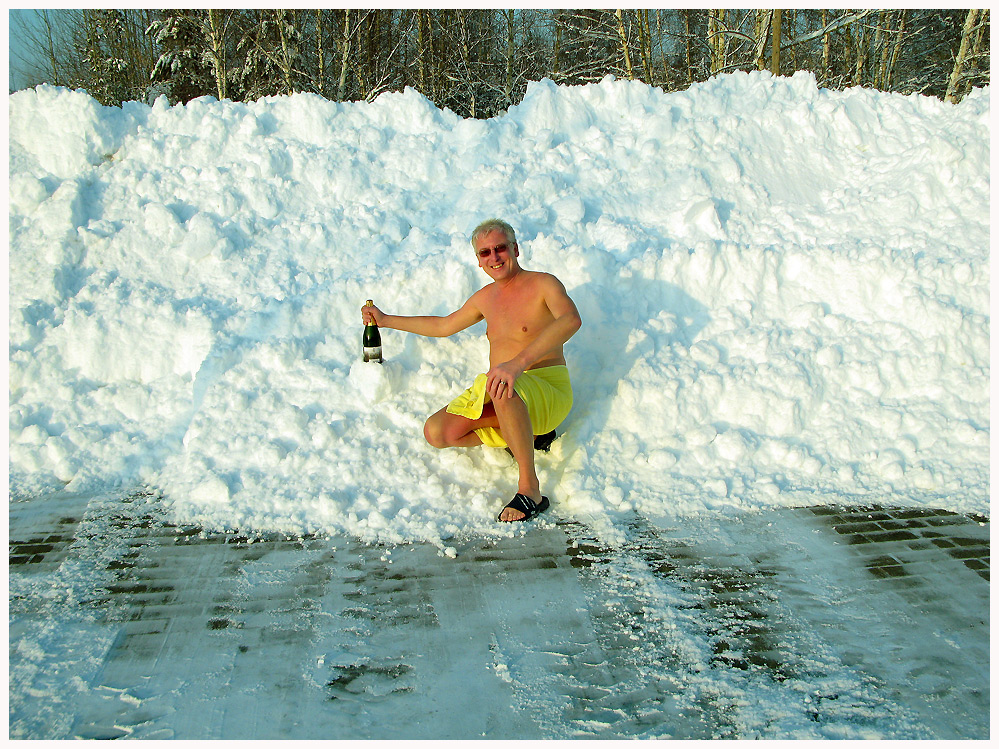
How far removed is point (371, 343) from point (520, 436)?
131 centimetres

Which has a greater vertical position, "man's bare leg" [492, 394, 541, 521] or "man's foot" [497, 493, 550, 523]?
"man's bare leg" [492, 394, 541, 521]

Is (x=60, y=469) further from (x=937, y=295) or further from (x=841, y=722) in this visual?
(x=937, y=295)

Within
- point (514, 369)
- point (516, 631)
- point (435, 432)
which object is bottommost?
point (516, 631)

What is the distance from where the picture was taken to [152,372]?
4.35 meters

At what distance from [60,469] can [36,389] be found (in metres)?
0.84

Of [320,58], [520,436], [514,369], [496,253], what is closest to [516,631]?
[520,436]

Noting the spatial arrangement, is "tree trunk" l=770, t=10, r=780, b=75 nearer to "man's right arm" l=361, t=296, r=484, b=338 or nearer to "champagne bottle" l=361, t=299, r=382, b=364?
"man's right arm" l=361, t=296, r=484, b=338

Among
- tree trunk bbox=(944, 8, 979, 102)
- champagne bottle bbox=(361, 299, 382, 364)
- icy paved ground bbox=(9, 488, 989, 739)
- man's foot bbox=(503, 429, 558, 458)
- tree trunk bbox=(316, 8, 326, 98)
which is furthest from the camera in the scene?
tree trunk bbox=(316, 8, 326, 98)

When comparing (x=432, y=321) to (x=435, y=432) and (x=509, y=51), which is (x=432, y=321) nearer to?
(x=435, y=432)

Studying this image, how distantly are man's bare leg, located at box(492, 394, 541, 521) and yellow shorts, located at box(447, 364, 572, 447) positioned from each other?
90 mm

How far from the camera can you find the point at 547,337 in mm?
3379

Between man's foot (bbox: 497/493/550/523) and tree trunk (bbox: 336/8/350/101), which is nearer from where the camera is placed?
man's foot (bbox: 497/493/550/523)

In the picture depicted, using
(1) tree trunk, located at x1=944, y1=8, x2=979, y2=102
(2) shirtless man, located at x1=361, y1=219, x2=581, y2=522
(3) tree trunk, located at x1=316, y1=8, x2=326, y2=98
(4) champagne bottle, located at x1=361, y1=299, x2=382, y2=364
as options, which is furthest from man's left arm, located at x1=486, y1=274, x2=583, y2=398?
(1) tree trunk, located at x1=944, y1=8, x2=979, y2=102

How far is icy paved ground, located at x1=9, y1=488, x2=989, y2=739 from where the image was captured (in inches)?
79.0
